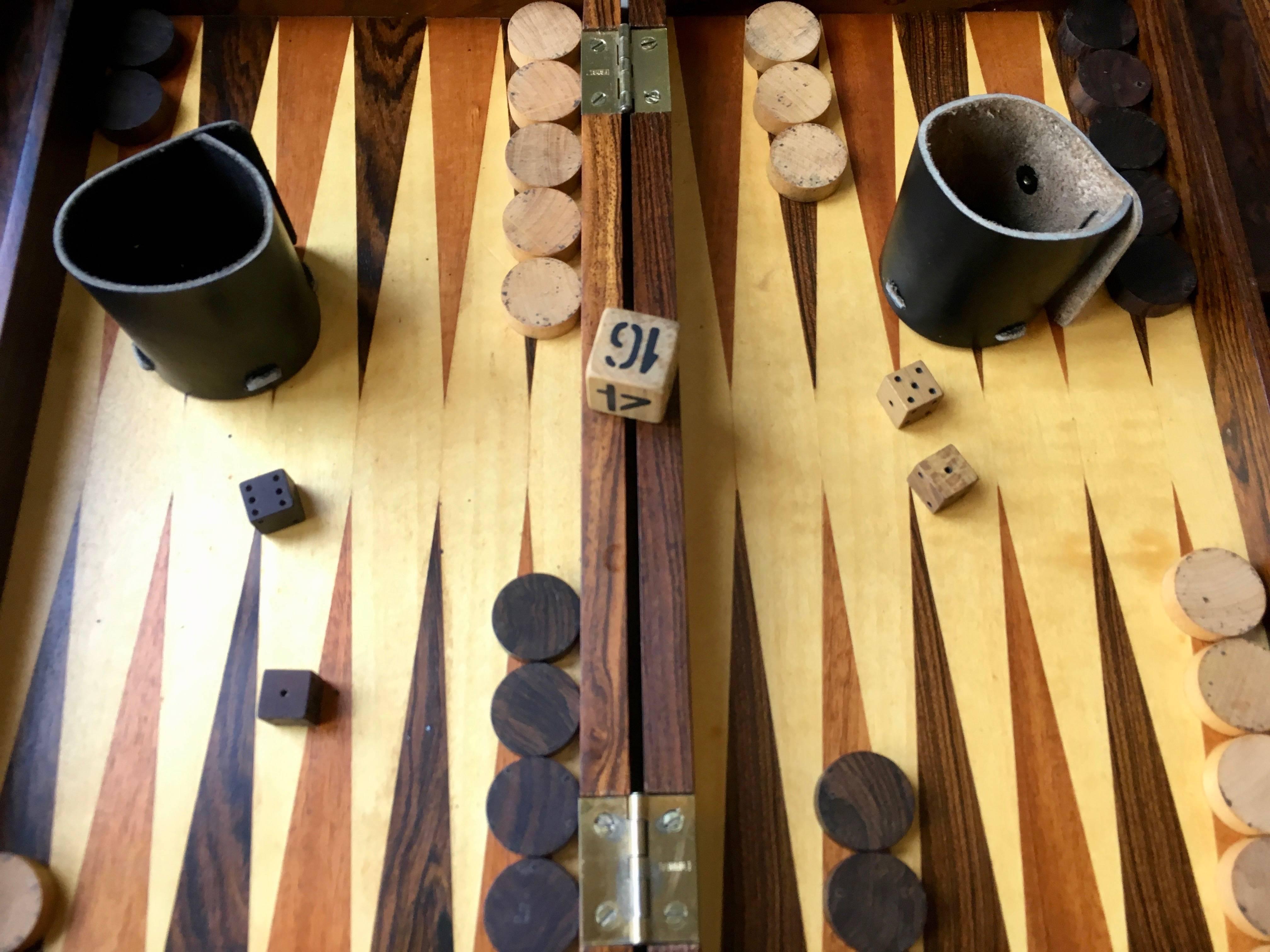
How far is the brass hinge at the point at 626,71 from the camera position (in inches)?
64.3

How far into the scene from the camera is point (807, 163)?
1.72 meters

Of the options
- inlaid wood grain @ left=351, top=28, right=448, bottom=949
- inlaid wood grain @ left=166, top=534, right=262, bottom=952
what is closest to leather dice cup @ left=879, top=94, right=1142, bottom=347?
inlaid wood grain @ left=351, top=28, right=448, bottom=949

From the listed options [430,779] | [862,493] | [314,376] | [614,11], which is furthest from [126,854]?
[614,11]

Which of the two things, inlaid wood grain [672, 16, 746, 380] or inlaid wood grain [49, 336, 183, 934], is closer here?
inlaid wood grain [49, 336, 183, 934]

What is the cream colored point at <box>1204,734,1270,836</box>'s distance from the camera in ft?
4.40

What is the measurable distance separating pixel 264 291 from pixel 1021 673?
1220mm

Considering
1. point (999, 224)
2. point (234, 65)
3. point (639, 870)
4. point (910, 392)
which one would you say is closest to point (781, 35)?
point (999, 224)

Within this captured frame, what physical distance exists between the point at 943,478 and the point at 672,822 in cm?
66

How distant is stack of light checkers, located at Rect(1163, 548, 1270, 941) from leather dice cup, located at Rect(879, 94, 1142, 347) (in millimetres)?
460

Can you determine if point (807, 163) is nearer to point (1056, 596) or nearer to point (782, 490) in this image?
point (782, 490)

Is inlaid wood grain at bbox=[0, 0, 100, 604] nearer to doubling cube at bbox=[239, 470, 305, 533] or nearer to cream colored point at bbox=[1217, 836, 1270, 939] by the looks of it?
doubling cube at bbox=[239, 470, 305, 533]

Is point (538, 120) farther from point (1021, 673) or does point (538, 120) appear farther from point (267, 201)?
point (1021, 673)

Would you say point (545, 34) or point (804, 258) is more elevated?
point (545, 34)

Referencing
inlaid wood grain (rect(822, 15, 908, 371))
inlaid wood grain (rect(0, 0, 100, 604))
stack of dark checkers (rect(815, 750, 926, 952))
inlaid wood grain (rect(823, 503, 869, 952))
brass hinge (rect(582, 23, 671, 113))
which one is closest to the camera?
stack of dark checkers (rect(815, 750, 926, 952))
